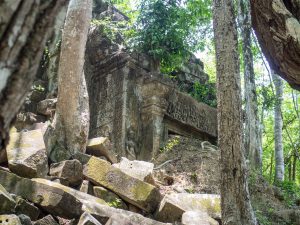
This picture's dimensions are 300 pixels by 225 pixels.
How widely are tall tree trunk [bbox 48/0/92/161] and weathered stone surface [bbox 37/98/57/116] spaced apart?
3.30 ft

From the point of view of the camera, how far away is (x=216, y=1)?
6.67 m

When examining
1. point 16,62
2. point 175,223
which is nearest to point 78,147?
point 175,223

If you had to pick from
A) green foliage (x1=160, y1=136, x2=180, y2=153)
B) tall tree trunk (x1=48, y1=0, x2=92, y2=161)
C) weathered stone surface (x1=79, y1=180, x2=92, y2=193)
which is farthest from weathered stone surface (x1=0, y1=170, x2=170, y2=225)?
green foliage (x1=160, y1=136, x2=180, y2=153)

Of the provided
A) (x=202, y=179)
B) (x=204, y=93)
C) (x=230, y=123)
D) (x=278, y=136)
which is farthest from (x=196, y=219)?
(x=278, y=136)

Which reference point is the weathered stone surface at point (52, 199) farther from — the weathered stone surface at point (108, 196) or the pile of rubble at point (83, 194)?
the weathered stone surface at point (108, 196)

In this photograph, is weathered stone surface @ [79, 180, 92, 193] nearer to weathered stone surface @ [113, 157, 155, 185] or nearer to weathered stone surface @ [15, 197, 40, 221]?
weathered stone surface @ [113, 157, 155, 185]

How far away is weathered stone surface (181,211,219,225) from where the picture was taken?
6.06m

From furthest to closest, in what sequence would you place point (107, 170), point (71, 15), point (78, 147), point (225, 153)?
point (71, 15) → point (78, 147) → point (107, 170) → point (225, 153)

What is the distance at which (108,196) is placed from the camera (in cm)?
673

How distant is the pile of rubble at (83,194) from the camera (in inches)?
215

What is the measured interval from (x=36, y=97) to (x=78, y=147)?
3.16 metres

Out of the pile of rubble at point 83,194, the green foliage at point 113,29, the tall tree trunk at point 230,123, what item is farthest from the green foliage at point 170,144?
the tall tree trunk at point 230,123

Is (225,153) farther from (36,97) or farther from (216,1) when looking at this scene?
(36,97)

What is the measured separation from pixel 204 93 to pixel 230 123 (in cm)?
724
